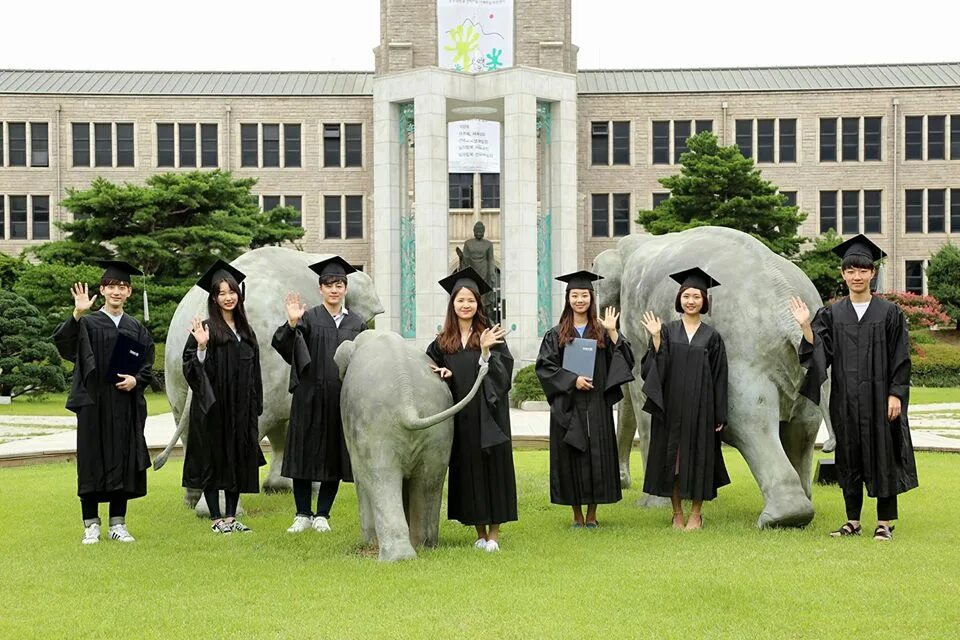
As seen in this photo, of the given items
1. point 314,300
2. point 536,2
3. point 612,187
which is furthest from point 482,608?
point 612,187

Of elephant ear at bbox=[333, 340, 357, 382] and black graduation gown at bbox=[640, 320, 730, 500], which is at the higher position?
elephant ear at bbox=[333, 340, 357, 382]

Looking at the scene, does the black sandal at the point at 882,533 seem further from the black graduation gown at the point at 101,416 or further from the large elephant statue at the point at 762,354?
the black graduation gown at the point at 101,416

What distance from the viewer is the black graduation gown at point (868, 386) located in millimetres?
8258

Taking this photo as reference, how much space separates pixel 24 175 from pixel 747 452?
145ft

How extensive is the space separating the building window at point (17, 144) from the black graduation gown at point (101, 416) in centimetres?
4220

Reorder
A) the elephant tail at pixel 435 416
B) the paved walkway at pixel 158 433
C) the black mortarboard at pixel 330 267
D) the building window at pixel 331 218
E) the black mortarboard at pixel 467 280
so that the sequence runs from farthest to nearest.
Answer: the building window at pixel 331 218
the paved walkway at pixel 158 433
the black mortarboard at pixel 330 267
the black mortarboard at pixel 467 280
the elephant tail at pixel 435 416

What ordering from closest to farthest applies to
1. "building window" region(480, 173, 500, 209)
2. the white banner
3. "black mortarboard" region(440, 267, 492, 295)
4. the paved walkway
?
"black mortarboard" region(440, 267, 492, 295), the paved walkway, the white banner, "building window" region(480, 173, 500, 209)

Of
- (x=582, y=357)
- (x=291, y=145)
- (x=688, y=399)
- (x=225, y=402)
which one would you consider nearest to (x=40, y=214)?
(x=291, y=145)

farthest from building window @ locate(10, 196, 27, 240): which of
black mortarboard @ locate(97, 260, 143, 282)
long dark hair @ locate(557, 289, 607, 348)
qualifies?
long dark hair @ locate(557, 289, 607, 348)

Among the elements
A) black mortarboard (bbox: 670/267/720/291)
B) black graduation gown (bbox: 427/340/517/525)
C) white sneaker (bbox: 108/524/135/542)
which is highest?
black mortarboard (bbox: 670/267/720/291)

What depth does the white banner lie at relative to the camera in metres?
35.9

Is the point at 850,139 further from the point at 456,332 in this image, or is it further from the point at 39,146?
the point at 456,332

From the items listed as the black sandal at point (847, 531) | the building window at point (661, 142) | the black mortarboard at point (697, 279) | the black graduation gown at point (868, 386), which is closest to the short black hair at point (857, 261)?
the black graduation gown at point (868, 386)

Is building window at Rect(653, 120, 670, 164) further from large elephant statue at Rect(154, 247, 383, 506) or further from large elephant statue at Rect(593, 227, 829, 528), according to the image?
large elephant statue at Rect(593, 227, 829, 528)
